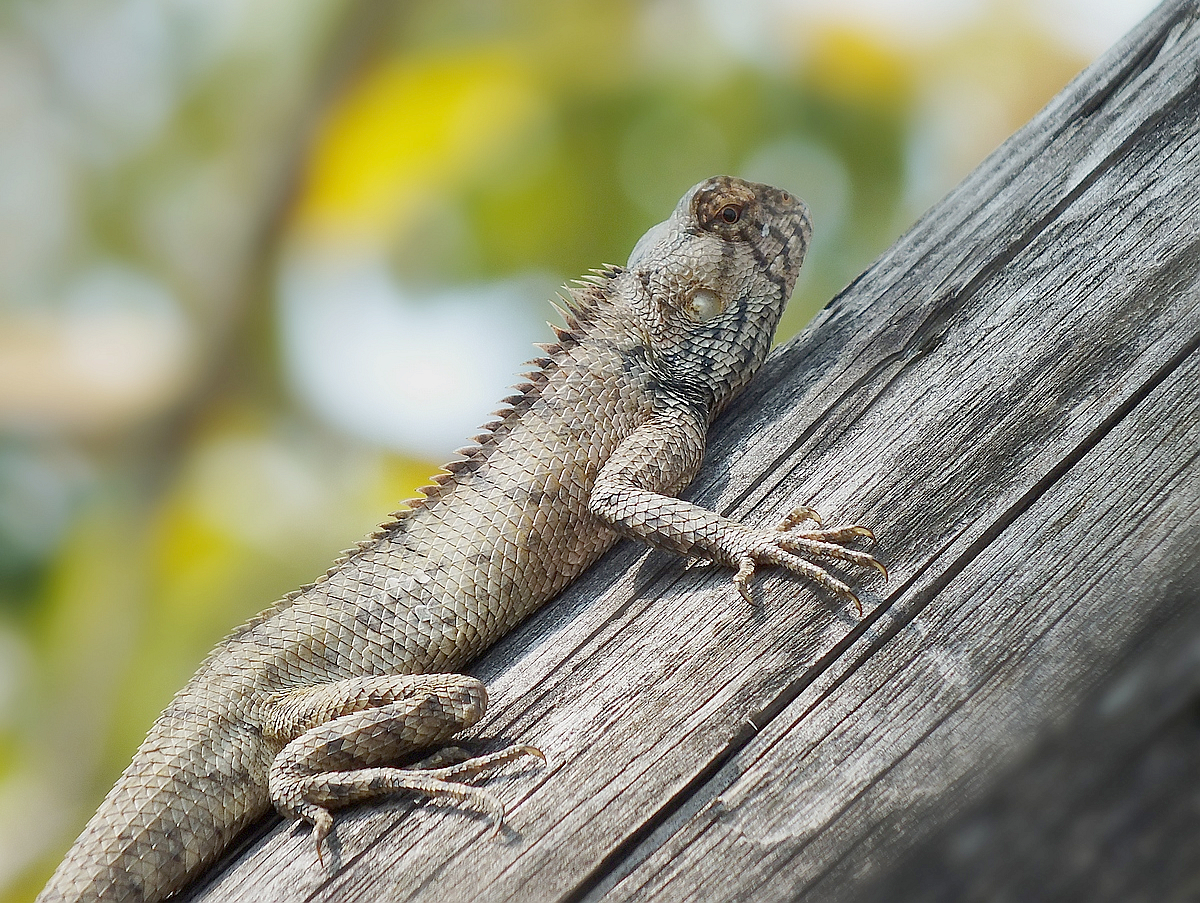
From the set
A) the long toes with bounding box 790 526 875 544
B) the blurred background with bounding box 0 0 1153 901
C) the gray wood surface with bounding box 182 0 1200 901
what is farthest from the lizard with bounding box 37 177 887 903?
the blurred background with bounding box 0 0 1153 901

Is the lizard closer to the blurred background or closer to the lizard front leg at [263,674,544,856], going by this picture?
the lizard front leg at [263,674,544,856]

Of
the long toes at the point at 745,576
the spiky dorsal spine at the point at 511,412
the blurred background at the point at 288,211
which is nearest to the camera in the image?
the long toes at the point at 745,576

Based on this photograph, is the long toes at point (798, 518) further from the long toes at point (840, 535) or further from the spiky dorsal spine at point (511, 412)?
the spiky dorsal spine at point (511, 412)

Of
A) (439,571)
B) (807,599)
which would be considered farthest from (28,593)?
(807,599)

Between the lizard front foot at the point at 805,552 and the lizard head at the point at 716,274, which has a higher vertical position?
the lizard head at the point at 716,274

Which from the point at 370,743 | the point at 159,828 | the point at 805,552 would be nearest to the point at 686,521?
the point at 805,552

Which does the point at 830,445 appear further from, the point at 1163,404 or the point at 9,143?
the point at 9,143

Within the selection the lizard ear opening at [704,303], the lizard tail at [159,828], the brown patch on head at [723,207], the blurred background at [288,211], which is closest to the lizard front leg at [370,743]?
the lizard tail at [159,828]

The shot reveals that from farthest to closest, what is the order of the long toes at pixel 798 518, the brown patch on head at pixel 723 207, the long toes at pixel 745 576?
the brown patch on head at pixel 723 207 < the long toes at pixel 798 518 < the long toes at pixel 745 576

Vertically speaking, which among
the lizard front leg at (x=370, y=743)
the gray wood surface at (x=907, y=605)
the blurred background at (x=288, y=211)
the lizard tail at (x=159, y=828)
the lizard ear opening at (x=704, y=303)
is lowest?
the gray wood surface at (x=907, y=605)
